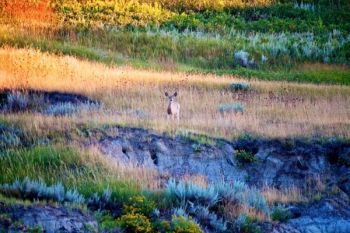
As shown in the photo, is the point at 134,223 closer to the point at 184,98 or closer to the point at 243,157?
the point at 243,157

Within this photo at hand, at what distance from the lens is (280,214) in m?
10.5

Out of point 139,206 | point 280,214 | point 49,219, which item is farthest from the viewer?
point 280,214

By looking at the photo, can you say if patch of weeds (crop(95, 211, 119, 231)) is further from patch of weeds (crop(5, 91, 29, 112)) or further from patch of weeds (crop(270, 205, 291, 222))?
patch of weeds (crop(5, 91, 29, 112))

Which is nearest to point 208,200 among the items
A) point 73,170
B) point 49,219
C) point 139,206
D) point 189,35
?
point 139,206

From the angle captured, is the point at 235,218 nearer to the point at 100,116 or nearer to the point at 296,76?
the point at 100,116

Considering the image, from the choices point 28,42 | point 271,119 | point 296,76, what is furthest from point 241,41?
point 271,119

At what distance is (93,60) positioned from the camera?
2586 centimetres

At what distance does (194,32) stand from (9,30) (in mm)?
10065

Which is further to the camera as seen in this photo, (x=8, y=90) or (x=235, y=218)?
(x=8, y=90)

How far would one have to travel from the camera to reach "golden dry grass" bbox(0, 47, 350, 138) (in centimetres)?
1465

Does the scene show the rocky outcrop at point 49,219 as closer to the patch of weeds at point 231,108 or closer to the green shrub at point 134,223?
the green shrub at point 134,223

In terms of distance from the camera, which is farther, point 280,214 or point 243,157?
point 243,157

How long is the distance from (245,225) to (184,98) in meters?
9.64

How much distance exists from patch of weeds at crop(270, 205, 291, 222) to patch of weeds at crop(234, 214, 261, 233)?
24.3 inches
